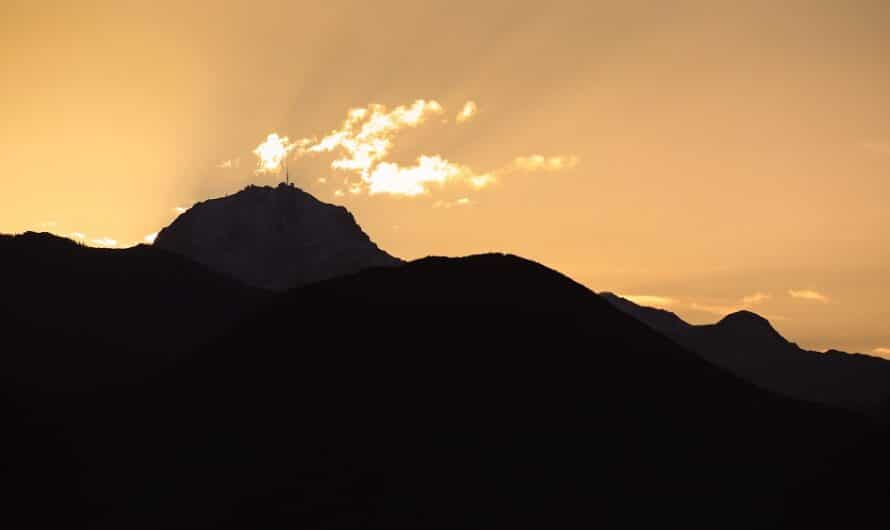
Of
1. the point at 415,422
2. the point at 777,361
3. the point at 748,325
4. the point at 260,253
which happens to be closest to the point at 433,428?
the point at 415,422

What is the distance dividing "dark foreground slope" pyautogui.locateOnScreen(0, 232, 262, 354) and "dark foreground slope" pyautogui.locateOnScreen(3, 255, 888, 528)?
24.8 ft

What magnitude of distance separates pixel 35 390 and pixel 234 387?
52.5 feet

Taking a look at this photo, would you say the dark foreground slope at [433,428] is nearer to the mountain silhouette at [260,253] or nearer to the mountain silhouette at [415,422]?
the mountain silhouette at [415,422]

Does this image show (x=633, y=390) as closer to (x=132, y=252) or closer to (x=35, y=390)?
(x=35, y=390)

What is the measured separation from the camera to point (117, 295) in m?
80.2

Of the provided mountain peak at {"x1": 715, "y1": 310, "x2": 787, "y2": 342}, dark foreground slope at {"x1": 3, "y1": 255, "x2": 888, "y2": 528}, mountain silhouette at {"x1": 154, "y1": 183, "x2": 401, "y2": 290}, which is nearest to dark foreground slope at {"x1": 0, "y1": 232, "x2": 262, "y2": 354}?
dark foreground slope at {"x1": 3, "y1": 255, "x2": 888, "y2": 528}

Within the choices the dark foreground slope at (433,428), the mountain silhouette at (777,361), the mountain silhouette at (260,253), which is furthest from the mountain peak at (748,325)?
the dark foreground slope at (433,428)

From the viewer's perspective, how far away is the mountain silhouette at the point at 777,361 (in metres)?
137

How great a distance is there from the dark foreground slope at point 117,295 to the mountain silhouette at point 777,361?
8492cm

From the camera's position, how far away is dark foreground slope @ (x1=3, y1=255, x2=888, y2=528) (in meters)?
43.6

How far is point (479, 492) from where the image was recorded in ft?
140

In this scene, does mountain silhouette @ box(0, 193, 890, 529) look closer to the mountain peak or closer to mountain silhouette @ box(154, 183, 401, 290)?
mountain silhouette @ box(154, 183, 401, 290)

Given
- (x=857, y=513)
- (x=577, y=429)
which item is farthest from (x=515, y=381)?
(x=857, y=513)

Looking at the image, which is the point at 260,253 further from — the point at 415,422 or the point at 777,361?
the point at 415,422
